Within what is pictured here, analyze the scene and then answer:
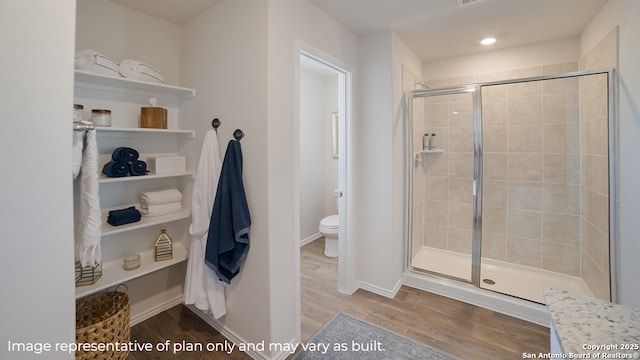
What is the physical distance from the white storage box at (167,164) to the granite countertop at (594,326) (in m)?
2.37

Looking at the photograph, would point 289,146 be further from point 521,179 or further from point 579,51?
point 579,51

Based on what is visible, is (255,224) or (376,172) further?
(376,172)

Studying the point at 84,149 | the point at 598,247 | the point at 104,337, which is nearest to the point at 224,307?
the point at 104,337

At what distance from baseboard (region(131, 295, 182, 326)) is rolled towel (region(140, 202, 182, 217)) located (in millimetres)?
825

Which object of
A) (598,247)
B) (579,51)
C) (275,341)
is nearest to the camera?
(275,341)

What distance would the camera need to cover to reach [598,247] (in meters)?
2.22

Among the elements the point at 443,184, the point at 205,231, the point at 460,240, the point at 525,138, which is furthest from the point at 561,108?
→ the point at 205,231

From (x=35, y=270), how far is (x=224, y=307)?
1.22 meters

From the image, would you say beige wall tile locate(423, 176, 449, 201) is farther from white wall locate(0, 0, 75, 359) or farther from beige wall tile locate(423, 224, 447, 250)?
white wall locate(0, 0, 75, 359)

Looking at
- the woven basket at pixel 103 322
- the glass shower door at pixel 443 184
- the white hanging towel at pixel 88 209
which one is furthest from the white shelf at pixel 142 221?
the glass shower door at pixel 443 184

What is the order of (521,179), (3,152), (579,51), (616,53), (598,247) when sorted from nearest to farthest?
(3,152) → (616,53) → (598,247) → (579,51) → (521,179)

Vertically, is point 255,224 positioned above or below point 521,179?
below

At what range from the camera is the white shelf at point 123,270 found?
1694mm

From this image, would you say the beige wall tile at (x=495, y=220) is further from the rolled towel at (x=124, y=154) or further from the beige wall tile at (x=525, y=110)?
the rolled towel at (x=124, y=154)
